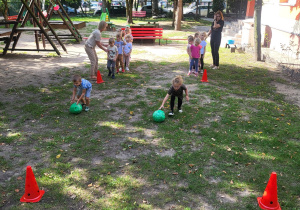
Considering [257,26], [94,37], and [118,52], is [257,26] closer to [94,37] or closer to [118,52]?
[118,52]

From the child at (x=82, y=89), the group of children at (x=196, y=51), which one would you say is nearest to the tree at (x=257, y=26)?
the group of children at (x=196, y=51)

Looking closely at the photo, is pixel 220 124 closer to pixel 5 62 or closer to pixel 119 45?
pixel 119 45

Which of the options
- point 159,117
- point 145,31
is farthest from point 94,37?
point 145,31

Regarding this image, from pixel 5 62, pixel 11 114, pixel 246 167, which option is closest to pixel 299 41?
pixel 246 167

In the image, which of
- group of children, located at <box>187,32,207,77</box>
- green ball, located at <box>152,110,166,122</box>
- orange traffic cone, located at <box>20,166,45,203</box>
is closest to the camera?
orange traffic cone, located at <box>20,166,45,203</box>

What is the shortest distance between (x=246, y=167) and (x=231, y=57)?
9.44 metres

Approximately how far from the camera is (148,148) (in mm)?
5145

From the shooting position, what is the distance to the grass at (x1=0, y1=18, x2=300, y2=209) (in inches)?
154

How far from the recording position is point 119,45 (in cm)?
974

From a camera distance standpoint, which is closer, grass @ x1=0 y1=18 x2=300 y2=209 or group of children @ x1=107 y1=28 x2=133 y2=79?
grass @ x1=0 y1=18 x2=300 y2=209

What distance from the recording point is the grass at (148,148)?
12.8ft

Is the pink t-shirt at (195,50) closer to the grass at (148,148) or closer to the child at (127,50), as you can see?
the grass at (148,148)

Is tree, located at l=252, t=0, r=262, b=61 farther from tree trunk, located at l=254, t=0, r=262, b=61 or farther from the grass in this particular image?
the grass

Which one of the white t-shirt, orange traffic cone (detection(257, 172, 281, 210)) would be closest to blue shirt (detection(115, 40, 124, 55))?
the white t-shirt
